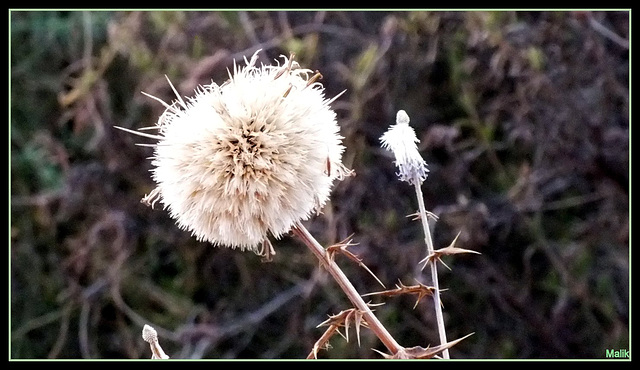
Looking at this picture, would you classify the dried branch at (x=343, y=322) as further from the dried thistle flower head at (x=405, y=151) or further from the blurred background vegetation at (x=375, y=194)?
the blurred background vegetation at (x=375, y=194)

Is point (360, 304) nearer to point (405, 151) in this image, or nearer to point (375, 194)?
point (405, 151)

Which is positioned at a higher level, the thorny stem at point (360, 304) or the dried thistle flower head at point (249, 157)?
the dried thistle flower head at point (249, 157)

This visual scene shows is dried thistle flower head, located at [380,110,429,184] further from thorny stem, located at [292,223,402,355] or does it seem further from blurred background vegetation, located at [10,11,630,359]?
blurred background vegetation, located at [10,11,630,359]

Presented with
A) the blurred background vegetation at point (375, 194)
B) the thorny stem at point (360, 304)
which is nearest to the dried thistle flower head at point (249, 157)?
the thorny stem at point (360, 304)

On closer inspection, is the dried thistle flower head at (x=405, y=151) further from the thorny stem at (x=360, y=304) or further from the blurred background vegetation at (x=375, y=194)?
the blurred background vegetation at (x=375, y=194)

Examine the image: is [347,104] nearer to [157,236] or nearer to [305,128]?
[157,236]

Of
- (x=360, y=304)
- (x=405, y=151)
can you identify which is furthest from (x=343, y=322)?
(x=405, y=151)

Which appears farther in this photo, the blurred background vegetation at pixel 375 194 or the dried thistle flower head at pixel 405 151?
the blurred background vegetation at pixel 375 194
